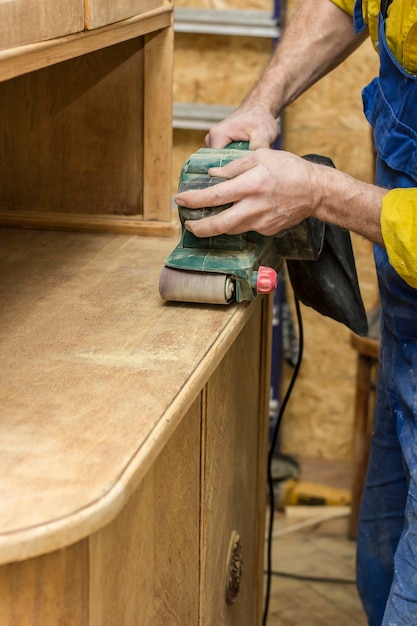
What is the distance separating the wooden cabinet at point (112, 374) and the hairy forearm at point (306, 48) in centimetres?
20

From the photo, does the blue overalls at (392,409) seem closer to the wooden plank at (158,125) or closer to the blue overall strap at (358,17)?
the blue overall strap at (358,17)

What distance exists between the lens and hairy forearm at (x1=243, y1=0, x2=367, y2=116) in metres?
1.61

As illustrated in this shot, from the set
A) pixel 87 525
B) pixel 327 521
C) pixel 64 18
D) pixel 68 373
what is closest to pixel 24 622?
pixel 87 525

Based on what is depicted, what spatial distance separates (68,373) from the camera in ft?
3.26

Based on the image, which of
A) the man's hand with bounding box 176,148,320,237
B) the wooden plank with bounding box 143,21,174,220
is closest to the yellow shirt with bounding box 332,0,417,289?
the man's hand with bounding box 176,148,320,237

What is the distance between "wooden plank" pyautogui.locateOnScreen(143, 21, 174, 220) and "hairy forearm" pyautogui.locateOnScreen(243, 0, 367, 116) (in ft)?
0.49

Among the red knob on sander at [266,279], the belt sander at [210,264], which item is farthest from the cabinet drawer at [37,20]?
the red knob on sander at [266,279]

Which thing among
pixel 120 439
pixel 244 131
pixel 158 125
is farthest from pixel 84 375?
pixel 158 125

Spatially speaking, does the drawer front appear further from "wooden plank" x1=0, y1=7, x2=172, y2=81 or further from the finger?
"wooden plank" x1=0, y1=7, x2=172, y2=81

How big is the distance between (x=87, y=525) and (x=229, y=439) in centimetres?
68

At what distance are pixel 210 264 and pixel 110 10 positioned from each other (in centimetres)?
36

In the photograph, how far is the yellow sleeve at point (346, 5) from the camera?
159 cm

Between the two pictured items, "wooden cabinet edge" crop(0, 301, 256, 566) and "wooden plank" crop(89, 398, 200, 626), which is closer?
"wooden cabinet edge" crop(0, 301, 256, 566)

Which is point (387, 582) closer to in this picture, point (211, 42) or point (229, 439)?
point (229, 439)
